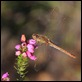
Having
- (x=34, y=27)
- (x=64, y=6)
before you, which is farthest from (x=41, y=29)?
(x=64, y=6)

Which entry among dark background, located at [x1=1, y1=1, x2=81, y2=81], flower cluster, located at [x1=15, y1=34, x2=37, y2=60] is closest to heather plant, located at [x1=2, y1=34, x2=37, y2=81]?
flower cluster, located at [x1=15, y1=34, x2=37, y2=60]

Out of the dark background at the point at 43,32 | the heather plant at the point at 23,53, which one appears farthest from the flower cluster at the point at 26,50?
the dark background at the point at 43,32

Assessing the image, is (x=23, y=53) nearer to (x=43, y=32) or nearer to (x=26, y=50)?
(x=26, y=50)

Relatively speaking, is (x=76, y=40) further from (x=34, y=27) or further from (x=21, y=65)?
(x=21, y=65)

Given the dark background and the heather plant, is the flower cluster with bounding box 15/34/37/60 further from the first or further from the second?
the dark background

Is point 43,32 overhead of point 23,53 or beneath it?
overhead

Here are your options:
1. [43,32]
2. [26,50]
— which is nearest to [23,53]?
[26,50]

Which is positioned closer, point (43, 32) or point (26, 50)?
point (26, 50)

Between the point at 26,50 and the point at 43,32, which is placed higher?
the point at 43,32
